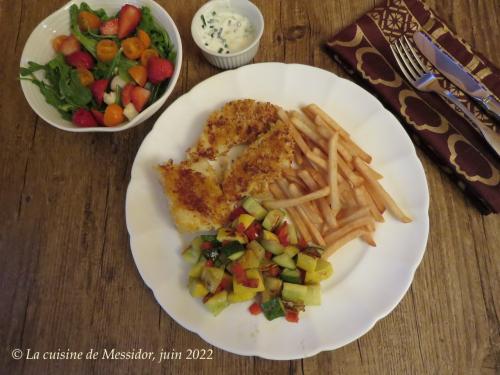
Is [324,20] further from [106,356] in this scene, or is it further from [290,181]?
[106,356]

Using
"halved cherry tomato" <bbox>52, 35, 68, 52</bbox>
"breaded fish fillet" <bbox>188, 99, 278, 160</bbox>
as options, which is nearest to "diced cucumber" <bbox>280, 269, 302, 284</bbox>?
"breaded fish fillet" <bbox>188, 99, 278, 160</bbox>

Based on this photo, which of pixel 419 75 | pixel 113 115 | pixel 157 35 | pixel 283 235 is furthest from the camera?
pixel 419 75

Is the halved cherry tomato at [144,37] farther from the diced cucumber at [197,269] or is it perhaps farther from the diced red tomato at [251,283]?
the diced red tomato at [251,283]

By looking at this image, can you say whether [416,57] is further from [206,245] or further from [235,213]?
[206,245]

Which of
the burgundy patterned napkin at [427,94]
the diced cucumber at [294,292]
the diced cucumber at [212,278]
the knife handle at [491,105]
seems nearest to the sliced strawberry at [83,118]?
the diced cucumber at [212,278]

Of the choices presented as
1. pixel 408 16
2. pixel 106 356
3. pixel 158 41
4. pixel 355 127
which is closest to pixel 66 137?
pixel 158 41

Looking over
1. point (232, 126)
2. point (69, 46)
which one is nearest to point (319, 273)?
point (232, 126)
